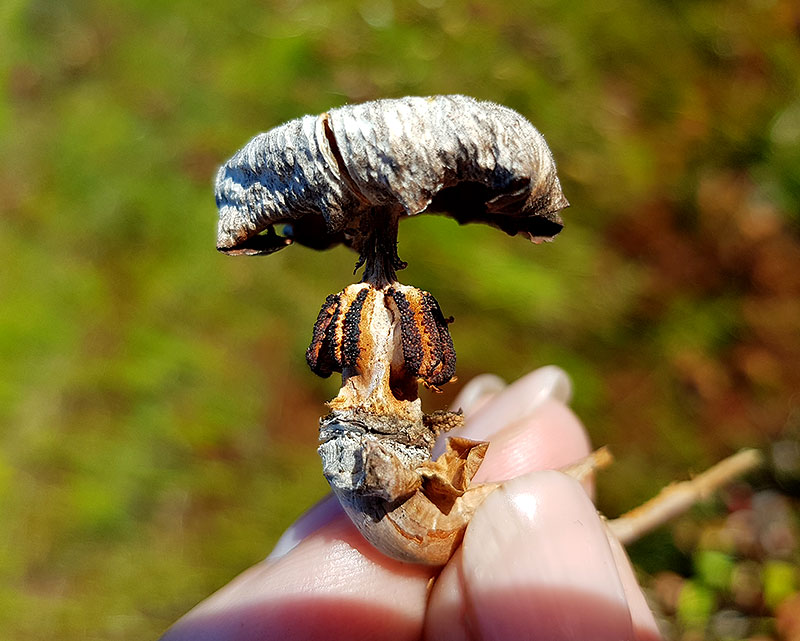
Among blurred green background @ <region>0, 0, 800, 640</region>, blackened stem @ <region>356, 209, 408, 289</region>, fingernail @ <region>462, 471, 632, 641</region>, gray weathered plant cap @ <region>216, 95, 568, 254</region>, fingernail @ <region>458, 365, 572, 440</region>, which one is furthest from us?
blurred green background @ <region>0, 0, 800, 640</region>

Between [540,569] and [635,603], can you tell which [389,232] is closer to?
[540,569]

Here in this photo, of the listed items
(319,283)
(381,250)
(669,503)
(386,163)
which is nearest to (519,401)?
(669,503)

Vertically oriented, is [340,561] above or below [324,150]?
below

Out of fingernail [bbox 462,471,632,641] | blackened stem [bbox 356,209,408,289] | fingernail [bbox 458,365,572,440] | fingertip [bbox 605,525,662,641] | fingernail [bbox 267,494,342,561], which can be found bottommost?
fingertip [bbox 605,525,662,641]

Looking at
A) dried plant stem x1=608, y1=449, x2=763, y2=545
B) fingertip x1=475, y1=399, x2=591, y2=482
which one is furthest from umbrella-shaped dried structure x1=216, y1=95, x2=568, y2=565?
dried plant stem x1=608, y1=449, x2=763, y2=545

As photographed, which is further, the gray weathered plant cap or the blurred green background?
the blurred green background

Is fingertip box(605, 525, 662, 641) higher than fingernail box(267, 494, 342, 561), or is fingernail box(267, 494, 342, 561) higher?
fingernail box(267, 494, 342, 561)

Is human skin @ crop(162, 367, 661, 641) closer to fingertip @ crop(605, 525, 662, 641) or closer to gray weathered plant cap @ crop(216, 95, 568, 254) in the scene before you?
fingertip @ crop(605, 525, 662, 641)

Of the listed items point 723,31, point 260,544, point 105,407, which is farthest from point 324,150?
point 723,31

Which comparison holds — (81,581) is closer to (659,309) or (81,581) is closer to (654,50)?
(659,309)
